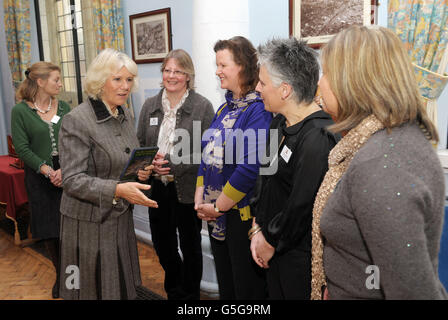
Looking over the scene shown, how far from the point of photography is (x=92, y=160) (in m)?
1.96

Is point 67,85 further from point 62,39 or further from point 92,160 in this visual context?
point 92,160

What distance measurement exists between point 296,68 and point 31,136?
2.49 m

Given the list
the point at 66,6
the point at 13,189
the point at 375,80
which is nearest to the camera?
the point at 375,80

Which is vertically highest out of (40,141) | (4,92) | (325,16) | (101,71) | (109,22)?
(109,22)

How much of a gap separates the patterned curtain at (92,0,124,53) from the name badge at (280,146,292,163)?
3.63m

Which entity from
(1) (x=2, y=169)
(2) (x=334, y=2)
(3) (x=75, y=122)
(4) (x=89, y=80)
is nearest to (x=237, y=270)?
(3) (x=75, y=122)

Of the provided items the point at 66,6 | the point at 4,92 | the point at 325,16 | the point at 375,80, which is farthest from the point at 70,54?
the point at 375,80

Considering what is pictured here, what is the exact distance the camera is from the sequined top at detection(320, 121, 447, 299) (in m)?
0.96

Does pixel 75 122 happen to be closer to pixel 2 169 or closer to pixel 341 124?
pixel 341 124

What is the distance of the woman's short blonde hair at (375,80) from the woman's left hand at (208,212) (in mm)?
1172

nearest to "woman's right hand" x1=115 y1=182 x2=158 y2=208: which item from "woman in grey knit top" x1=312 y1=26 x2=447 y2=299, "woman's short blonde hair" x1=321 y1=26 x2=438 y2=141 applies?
"woman in grey knit top" x1=312 y1=26 x2=447 y2=299

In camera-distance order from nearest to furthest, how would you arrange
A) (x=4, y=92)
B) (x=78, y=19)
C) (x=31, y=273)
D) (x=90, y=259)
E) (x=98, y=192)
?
1. (x=98, y=192)
2. (x=90, y=259)
3. (x=31, y=273)
4. (x=78, y=19)
5. (x=4, y=92)

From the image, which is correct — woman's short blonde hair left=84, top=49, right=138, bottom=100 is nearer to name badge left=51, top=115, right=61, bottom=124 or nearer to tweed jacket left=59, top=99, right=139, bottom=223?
tweed jacket left=59, top=99, right=139, bottom=223

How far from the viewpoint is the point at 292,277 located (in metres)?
1.66
